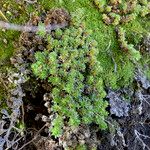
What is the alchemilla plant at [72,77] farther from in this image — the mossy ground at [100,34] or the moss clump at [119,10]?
the moss clump at [119,10]

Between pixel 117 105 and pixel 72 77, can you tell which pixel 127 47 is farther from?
pixel 72 77

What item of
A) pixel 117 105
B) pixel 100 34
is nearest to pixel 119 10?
pixel 100 34

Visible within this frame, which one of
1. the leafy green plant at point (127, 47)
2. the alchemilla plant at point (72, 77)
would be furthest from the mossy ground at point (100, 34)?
the alchemilla plant at point (72, 77)

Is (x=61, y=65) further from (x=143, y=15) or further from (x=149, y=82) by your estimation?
(x=143, y=15)

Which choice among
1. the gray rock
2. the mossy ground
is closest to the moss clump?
the mossy ground

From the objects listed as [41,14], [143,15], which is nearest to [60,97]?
[41,14]

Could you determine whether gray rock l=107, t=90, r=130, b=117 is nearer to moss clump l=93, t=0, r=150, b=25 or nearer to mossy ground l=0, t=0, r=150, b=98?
mossy ground l=0, t=0, r=150, b=98
